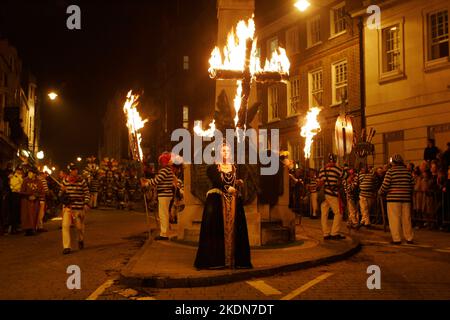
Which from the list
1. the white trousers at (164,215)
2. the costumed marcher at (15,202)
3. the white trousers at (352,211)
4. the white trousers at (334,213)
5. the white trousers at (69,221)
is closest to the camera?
the white trousers at (69,221)

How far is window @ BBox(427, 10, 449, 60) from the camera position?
21.3 m

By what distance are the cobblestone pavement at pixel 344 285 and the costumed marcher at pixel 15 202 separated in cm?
966

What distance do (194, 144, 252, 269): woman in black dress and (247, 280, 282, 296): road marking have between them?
0.64m

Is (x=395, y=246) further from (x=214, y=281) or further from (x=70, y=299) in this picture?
(x=70, y=299)

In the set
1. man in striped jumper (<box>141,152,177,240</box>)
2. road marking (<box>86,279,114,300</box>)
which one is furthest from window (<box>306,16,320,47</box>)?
road marking (<box>86,279,114,300</box>)

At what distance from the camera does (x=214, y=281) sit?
8352 millimetres

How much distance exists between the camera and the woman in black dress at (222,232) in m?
8.98

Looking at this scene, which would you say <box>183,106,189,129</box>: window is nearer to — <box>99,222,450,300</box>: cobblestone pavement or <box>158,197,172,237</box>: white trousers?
<box>158,197,172,237</box>: white trousers

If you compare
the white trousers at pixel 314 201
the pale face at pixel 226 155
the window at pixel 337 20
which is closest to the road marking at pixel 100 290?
the pale face at pixel 226 155

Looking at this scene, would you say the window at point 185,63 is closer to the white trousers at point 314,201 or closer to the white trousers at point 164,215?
the white trousers at point 314,201

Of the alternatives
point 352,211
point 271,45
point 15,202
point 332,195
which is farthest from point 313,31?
point 15,202

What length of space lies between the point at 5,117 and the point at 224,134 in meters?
25.9

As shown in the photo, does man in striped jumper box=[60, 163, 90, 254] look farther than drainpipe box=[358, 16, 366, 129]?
No

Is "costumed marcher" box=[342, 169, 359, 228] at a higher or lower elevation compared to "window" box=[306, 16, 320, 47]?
lower
